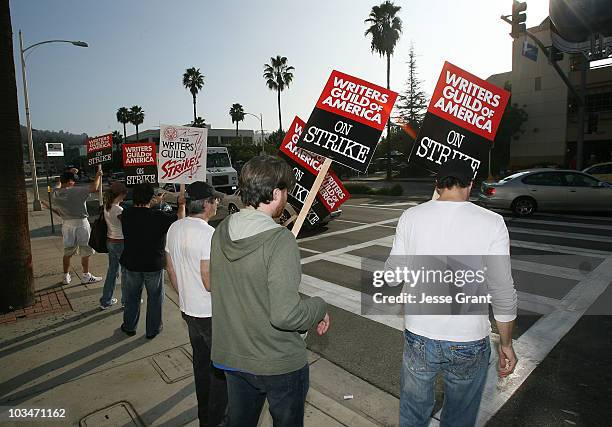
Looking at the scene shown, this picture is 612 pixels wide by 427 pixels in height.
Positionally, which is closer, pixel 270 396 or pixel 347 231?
pixel 270 396

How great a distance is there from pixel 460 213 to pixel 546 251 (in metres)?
7.75

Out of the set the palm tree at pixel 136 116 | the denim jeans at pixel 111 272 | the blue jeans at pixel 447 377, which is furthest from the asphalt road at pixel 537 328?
the palm tree at pixel 136 116

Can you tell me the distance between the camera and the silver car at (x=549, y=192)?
1238 cm

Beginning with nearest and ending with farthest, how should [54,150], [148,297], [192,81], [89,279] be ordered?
[148,297]
[89,279]
[54,150]
[192,81]

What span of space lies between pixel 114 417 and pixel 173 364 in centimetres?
89

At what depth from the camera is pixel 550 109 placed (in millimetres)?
33031

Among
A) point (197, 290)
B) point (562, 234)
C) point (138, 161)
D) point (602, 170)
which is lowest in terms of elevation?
point (562, 234)

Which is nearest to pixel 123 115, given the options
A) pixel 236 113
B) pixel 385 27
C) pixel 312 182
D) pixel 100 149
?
pixel 236 113

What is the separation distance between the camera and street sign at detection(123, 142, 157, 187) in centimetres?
845

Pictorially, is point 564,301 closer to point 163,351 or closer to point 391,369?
point 391,369

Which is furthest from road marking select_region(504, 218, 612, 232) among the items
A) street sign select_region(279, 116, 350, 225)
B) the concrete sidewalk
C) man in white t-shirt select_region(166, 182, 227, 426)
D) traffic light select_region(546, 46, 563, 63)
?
man in white t-shirt select_region(166, 182, 227, 426)

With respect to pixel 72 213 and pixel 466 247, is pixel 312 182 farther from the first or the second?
pixel 72 213

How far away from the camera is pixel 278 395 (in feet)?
6.71

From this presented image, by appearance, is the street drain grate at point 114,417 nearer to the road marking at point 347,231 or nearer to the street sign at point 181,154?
the street sign at point 181,154
